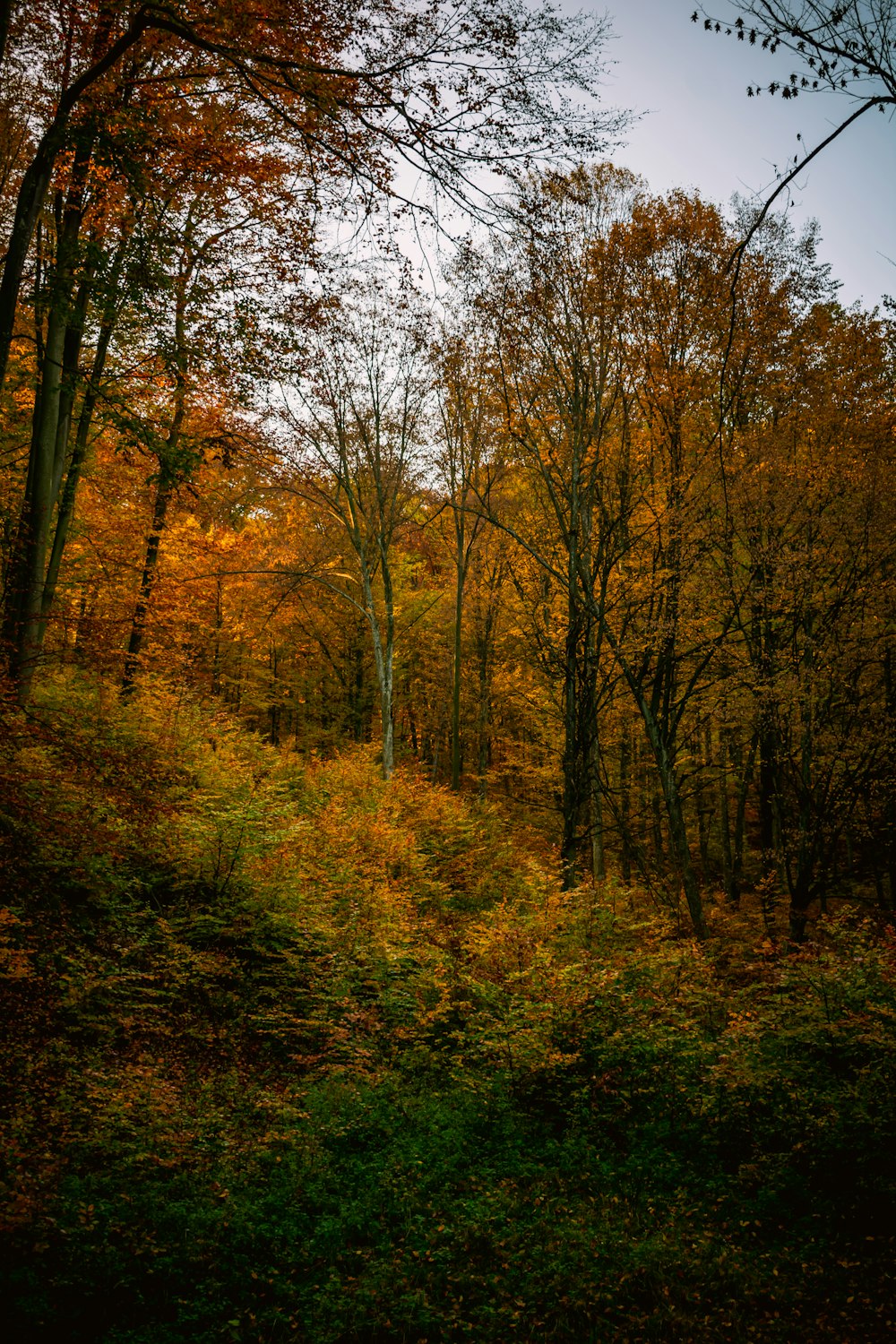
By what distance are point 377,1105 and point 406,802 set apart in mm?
8636

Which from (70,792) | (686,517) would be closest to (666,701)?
(686,517)

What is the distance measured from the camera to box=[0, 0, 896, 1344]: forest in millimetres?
3859

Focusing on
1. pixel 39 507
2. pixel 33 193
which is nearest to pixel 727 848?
pixel 39 507

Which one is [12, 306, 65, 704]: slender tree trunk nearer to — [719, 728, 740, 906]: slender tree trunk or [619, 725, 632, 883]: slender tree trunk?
[619, 725, 632, 883]: slender tree trunk

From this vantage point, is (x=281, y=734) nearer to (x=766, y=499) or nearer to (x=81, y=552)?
(x=81, y=552)

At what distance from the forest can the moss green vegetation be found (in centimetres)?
3

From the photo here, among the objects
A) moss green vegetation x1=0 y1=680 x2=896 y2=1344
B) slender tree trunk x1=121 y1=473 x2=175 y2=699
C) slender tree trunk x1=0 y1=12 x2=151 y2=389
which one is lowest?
moss green vegetation x1=0 y1=680 x2=896 y2=1344

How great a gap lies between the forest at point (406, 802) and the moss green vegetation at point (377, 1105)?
0.03m

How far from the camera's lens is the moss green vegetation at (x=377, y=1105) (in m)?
3.53

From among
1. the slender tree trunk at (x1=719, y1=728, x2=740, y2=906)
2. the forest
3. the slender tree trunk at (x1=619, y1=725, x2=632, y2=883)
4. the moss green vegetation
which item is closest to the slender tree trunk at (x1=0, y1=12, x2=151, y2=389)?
the forest

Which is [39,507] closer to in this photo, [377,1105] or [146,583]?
[146,583]

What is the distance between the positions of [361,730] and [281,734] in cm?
454

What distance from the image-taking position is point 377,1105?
5.42 meters

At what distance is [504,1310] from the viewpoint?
11.4 ft
